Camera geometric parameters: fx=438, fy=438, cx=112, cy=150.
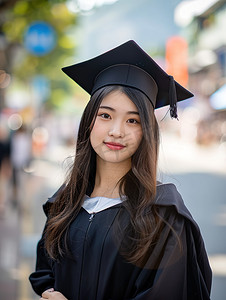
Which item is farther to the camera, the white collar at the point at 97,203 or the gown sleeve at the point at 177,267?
the white collar at the point at 97,203

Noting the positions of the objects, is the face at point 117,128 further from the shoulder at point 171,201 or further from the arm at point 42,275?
the arm at point 42,275

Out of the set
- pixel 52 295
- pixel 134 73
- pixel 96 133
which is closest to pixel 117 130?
pixel 96 133

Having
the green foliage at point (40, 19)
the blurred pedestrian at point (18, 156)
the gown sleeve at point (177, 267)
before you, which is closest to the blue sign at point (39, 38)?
the green foliage at point (40, 19)

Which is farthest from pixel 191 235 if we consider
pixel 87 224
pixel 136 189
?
pixel 87 224

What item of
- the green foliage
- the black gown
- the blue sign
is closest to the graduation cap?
the black gown

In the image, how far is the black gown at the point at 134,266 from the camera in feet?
5.47

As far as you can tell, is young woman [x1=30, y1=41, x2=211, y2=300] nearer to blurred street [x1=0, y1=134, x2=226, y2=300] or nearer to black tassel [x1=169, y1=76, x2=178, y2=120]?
black tassel [x1=169, y1=76, x2=178, y2=120]

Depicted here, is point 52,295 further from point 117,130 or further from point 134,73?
point 134,73

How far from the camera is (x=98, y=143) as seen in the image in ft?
6.08

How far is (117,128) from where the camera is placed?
5.78ft

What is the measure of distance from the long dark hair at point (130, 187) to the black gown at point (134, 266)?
4 centimetres

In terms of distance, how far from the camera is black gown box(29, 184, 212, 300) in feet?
5.47

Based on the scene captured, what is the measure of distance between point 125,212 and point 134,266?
22 centimetres

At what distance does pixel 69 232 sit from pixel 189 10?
5.39ft
